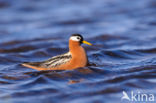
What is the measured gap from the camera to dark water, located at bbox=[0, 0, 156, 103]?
860cm

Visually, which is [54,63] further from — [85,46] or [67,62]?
[85,46]

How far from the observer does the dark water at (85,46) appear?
339 inches

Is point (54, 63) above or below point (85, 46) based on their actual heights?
below

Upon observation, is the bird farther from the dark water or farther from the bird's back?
the dark water

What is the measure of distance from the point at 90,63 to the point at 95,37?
162 inches

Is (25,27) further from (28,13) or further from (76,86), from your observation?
(76,86)

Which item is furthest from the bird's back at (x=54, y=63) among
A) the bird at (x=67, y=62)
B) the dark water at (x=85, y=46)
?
the dark water at (x=85, y=46)

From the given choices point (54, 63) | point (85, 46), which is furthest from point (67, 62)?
point (85, 46)

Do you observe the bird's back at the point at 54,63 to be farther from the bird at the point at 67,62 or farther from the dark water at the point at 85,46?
the dark water at the point at 85,46

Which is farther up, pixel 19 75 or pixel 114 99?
pixel 19 75

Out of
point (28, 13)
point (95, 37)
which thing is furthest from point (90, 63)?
point (28, 13)

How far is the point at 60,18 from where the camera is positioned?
60.1ft

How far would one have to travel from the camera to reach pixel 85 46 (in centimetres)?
1325

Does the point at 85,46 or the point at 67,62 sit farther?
the point at 85,46
